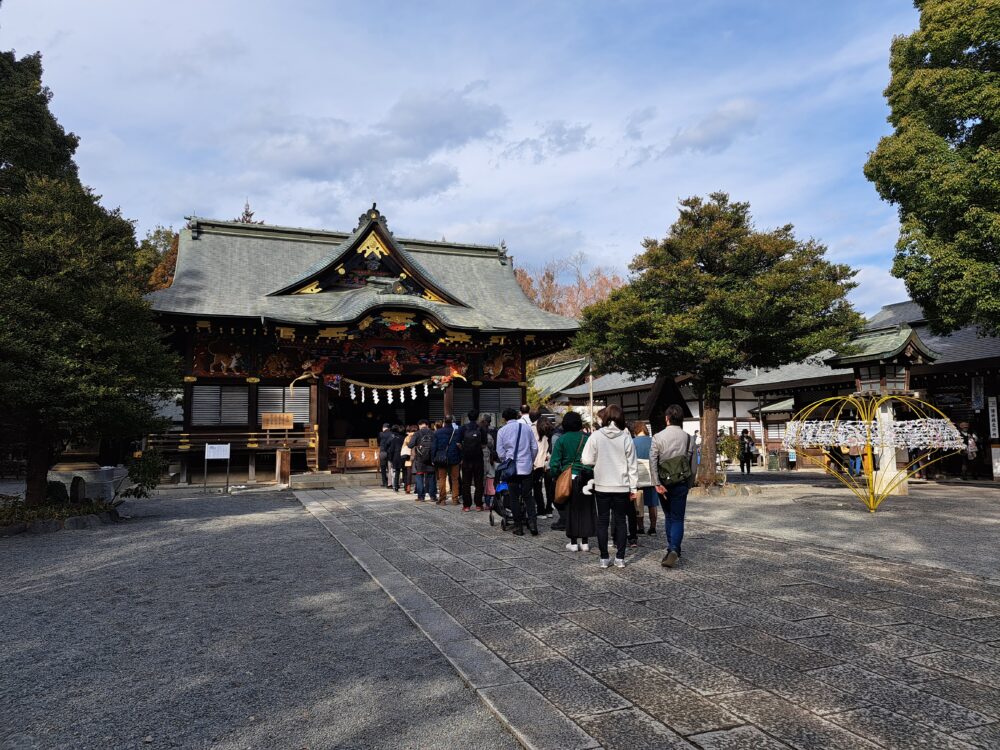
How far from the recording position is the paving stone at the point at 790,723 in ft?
9.12

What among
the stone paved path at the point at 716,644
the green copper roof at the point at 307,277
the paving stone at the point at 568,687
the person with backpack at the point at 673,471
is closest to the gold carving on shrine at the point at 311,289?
the green copper roof at the point at 307,277

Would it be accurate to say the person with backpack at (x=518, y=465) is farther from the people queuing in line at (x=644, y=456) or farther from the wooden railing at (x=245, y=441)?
the wooden railing at (x=245, y=441)

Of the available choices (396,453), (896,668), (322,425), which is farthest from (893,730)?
(322,425)

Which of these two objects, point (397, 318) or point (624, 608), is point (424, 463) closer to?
point (397, 318)

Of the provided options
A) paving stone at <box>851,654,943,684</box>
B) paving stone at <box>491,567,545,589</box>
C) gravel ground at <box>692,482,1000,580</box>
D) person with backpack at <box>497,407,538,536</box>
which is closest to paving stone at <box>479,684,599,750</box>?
paving stone at <box>851,654,943,684</box>

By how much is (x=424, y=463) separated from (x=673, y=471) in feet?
24.7

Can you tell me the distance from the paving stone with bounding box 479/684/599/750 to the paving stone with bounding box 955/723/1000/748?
65.6 inches

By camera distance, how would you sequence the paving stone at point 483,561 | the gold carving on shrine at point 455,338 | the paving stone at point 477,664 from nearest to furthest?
the paving stone at point 477,664 → the paving stone at point 483,561 → the gold carving on shrine at point 455,338

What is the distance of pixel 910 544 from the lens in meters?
7.79

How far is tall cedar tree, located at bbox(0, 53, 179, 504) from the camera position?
29.4 ft

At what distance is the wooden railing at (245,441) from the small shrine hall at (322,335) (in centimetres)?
5

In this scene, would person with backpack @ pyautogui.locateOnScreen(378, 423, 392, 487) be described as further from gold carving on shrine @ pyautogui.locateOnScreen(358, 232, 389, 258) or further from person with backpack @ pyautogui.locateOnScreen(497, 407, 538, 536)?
person with backpack @ pyautogui.locateOnScreen(497, 407, 538, 536)

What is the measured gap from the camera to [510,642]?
4.14 metres

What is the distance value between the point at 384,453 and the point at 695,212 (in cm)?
956
